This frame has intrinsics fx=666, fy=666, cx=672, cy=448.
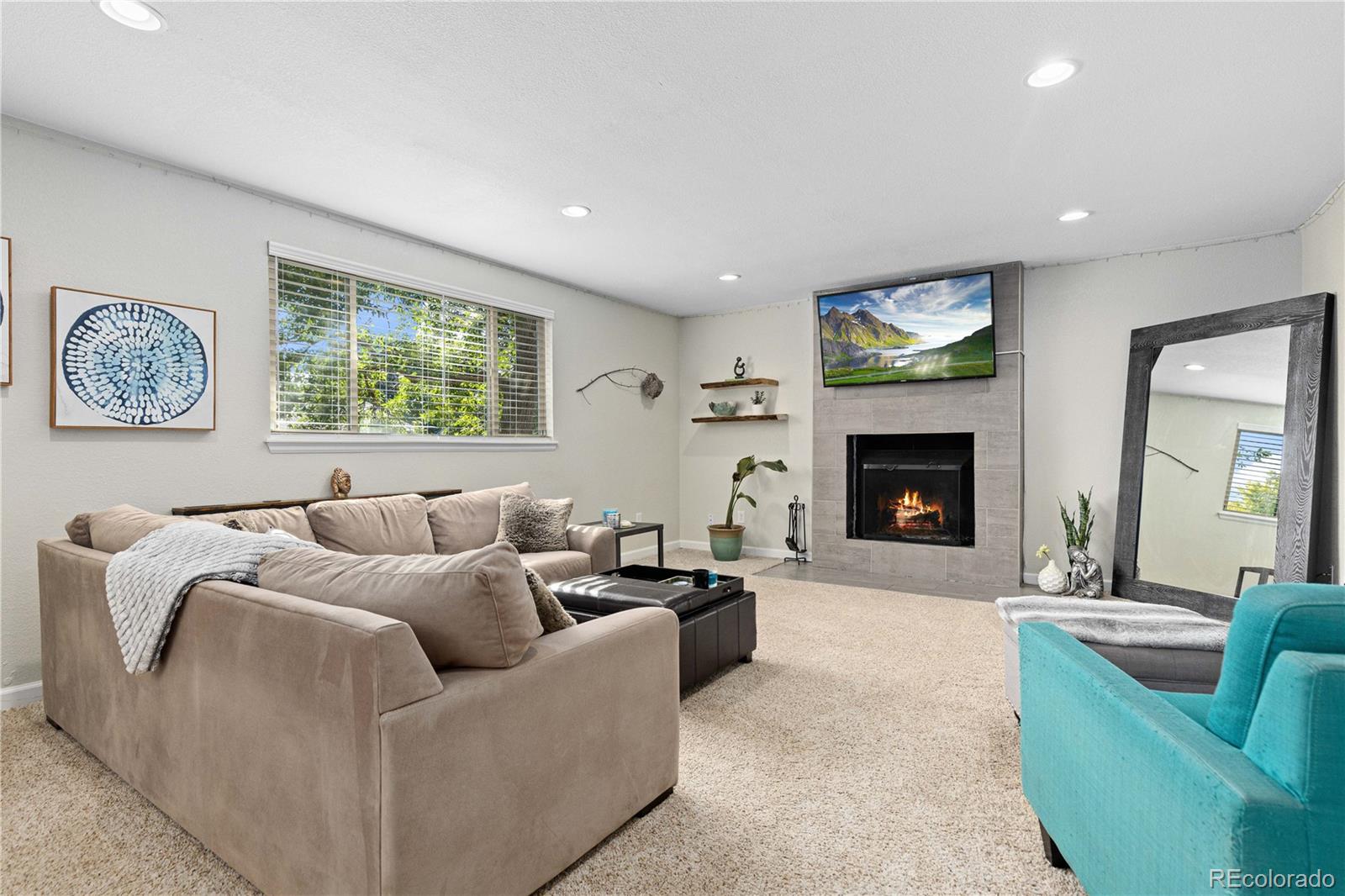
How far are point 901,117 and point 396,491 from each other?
3583mm

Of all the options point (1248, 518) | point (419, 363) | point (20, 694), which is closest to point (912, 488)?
point (1248, 518)

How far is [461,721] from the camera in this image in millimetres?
1371

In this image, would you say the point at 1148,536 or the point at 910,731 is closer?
the point at 910,731

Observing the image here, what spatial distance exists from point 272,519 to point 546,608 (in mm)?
2241

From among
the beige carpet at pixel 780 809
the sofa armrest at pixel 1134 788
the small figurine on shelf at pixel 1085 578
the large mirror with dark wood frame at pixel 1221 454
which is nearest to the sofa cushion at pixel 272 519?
the beige carpet at pixel 780 809

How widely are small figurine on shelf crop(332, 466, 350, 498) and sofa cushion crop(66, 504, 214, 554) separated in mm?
Result: 1290

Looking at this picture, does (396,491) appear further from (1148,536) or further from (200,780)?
(1148,536)

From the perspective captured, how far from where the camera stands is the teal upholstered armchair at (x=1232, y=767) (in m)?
0.93

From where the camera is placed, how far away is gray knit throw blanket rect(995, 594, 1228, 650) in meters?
2.16

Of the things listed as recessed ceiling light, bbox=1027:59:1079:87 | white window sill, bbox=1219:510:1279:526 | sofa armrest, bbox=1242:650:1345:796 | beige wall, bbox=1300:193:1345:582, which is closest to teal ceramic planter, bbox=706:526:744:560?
white window sill, bbox=1219:510:1279:526

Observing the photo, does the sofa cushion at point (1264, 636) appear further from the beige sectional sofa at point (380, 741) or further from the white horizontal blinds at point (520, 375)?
the white horizontal blinds at point (520, 375)

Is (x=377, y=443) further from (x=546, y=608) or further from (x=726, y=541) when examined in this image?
(x=726, y=541)

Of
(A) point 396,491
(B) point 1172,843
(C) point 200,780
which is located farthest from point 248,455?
(B) point 1172,843

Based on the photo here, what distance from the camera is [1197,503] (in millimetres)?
4180
